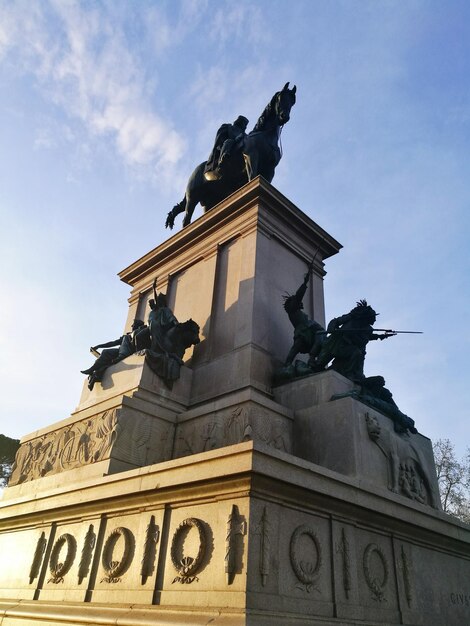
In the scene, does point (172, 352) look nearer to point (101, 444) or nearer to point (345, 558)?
point (101, 444)

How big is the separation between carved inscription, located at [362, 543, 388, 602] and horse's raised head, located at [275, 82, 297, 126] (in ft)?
43.7

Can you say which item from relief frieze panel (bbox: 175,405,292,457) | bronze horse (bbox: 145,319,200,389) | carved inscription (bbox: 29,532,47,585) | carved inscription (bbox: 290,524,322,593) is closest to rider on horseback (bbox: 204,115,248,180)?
bronze horse (bbox: 145,319,200,389)

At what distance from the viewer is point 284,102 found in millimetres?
16359

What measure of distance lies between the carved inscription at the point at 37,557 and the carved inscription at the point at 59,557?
0.37 metres

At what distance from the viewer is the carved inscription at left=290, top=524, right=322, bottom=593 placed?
18.6 ft

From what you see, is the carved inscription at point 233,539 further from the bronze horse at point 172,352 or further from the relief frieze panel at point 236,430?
the bronze horse at point 172,352

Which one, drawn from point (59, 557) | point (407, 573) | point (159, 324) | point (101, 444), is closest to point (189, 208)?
point (159, 324)

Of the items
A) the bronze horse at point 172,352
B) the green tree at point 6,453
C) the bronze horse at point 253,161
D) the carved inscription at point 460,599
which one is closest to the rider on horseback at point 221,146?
the bronze horse at point 253,161

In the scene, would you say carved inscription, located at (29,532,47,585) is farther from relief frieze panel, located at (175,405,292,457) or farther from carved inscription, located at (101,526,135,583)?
relief frieze panel, located at (175,405,292,457)

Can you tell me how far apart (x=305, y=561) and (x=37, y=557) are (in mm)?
4478

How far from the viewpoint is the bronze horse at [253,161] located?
53.2 ft

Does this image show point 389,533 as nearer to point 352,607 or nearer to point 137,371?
point 352,607

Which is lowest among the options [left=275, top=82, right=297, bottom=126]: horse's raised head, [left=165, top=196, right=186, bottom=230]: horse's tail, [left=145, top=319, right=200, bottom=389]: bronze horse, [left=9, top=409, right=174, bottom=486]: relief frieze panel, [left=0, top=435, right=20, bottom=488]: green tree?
[left=9, top=409, right=174, bottom=486]: relief frieze panel

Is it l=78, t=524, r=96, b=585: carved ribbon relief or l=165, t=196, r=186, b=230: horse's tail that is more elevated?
l=165, t=196, r=186, b=230: horse's tail
